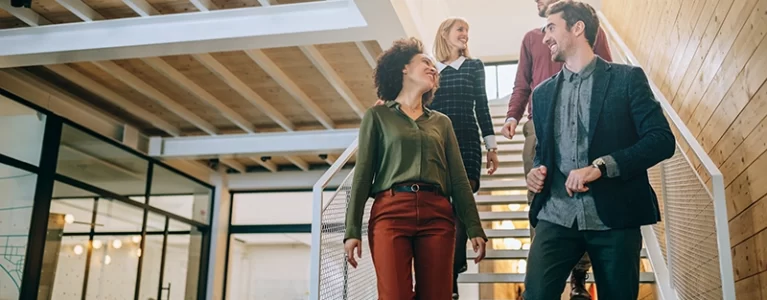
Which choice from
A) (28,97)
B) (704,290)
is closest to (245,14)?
(28,97)

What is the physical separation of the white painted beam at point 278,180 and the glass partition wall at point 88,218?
548mm

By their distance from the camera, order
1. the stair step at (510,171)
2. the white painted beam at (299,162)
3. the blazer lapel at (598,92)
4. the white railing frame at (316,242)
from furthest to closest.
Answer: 1. the white painted beam at (299,162)
2. the stair step at (510,171)
3. the white railing frame at (316,242)
4. the blazer lapel at (598,92)

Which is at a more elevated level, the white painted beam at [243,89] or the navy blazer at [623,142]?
the white painted beam at [243,89]

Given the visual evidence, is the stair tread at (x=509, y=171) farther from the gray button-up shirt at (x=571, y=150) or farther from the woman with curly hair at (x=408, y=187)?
the gray button-up shirt at (x=571, y=150)

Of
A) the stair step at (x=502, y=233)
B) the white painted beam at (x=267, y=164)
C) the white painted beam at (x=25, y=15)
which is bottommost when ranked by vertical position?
the stair step at (x=502, y=233)

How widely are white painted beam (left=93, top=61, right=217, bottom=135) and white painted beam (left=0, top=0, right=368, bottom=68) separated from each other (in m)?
0.78

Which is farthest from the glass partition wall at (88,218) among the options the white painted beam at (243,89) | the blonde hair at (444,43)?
the blonde hair at (444,43)

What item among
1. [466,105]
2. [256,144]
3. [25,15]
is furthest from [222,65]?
[466,105]

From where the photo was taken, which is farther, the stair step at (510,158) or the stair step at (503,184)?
the stair step at (510,158)

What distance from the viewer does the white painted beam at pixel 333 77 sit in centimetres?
585

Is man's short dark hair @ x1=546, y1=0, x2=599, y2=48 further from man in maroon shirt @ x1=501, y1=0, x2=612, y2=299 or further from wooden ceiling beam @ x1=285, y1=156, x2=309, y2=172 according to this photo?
wooden ceiling beam @ x1=285, y1=156, x2=309, y2=172

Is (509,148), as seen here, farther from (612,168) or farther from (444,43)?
(612,168)

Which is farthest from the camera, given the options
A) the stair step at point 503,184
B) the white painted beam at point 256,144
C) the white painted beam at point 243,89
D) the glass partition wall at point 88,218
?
the white painted beam at point 256,144

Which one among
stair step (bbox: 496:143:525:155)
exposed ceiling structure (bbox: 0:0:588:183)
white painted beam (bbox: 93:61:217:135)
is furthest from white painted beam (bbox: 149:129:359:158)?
stair step (bbox: 496:143:525:155)
